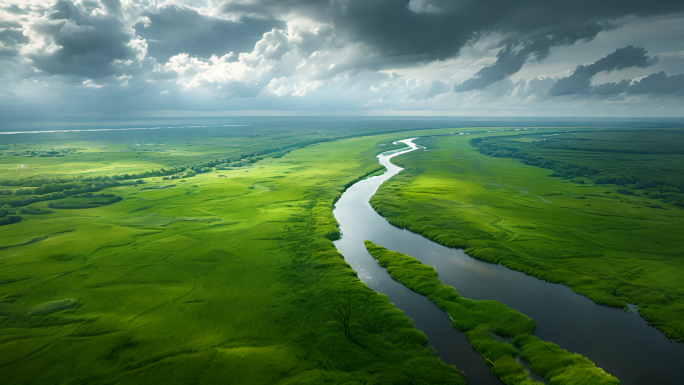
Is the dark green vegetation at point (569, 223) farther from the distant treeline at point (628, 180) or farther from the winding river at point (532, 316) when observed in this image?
the winding river at point (532, 316)

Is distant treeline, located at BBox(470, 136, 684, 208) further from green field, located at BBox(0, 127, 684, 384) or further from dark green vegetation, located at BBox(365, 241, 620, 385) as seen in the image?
dark green vegetation, located at BBox(365, 241, 620, 385)

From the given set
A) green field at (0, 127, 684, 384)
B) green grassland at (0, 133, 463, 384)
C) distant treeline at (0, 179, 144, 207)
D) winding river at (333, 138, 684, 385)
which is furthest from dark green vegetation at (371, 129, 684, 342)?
distant treeline at (0, 179, 144, 207)

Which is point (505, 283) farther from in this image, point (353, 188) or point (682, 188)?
point (682, 188)

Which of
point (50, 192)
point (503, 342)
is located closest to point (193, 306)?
point (503, 342)

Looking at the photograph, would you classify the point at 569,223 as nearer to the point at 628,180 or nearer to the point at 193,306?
the point at 628,180

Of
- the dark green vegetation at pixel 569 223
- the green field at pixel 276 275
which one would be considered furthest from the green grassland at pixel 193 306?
the dark green vegetation at pixel 569 223
